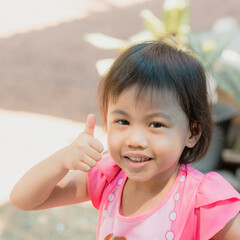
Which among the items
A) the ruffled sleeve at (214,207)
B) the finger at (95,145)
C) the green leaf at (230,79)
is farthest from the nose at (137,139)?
the green leaf at (230,79)

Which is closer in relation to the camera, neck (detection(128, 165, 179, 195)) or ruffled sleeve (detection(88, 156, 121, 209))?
neck (detection(128, 165, 179, 195))

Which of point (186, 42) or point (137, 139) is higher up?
point (186, 42)

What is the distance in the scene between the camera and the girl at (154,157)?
1366 mm

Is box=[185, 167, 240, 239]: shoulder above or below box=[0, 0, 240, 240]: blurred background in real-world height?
below

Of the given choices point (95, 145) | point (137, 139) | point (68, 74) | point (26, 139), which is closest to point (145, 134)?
point (137, 139)

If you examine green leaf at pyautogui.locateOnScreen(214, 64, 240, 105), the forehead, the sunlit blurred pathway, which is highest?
green leaf at pyautogui.locateOnScreen(214, 64, 240, 105)

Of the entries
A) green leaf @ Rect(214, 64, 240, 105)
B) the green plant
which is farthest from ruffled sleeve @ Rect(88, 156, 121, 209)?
green leaf @ Rect(214, 64, 240, 105)

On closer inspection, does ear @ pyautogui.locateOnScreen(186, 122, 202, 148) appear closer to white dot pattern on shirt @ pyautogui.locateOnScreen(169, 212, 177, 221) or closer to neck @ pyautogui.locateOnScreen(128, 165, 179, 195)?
neck @ pyautogui.locateOnScreen(128, 165, 179, 195)

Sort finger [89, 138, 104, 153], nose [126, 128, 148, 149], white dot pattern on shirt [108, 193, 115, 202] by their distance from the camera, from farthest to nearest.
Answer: white dot pattern on shirt [108, 193, 115, 202]
finger [89, 138, 104, 153]
nose [126, 128, 148, 149]

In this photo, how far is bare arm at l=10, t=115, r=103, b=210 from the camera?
1443 mm

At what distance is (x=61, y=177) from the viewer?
155 centimetres

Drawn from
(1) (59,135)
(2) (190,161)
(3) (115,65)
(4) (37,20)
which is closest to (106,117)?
(3) (115,65)

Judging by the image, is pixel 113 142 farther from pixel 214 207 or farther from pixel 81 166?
pixel 214 207

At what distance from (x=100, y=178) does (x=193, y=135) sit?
0.32m
